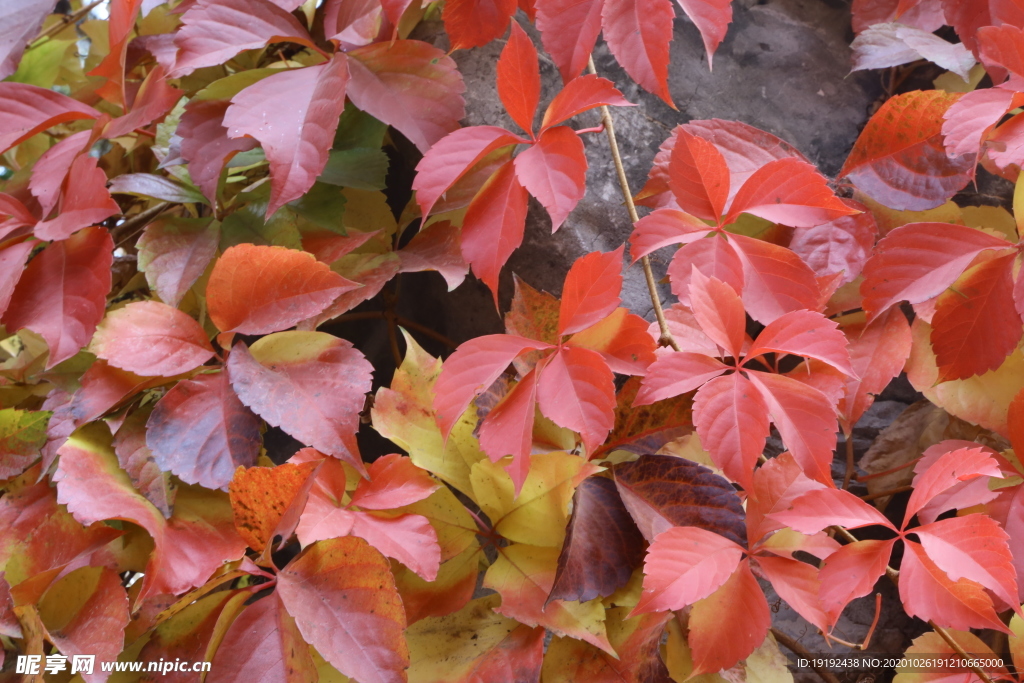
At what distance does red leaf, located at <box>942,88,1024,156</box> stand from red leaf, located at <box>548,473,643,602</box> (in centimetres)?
39

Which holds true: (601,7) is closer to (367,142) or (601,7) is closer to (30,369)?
(367,142)

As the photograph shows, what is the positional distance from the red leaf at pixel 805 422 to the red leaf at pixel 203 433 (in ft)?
1.32

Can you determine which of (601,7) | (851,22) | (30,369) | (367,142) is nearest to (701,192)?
(601,7)

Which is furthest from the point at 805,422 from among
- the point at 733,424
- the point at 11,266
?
the point at 11,266

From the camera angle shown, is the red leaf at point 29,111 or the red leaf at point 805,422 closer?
the red leaf at point 805,422

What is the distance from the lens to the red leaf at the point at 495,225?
502 millimetres

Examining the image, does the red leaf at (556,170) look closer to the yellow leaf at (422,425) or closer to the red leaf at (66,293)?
the yellow leaf at (422,425)

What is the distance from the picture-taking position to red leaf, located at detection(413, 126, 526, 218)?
0.51 metres

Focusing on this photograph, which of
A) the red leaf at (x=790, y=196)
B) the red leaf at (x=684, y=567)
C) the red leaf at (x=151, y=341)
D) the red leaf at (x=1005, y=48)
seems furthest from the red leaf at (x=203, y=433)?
the red leaf at (x=1005, y=48)

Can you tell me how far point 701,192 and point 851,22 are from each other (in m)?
0.45

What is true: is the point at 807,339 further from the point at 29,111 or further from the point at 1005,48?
the point at 29,111

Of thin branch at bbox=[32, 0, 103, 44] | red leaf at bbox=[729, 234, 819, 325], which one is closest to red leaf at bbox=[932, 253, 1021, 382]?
red leaf at bbox=[729, 234, 819, 325]

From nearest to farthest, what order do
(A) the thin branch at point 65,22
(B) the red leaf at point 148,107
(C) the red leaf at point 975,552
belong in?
(C) the red leaf at point 975,552 < (B) the red leaf at point 148,107 < (A) the thin branch at point 65,22

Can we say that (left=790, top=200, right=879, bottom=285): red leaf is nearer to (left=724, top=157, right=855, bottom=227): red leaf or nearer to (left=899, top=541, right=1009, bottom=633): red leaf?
(left=724, top=157, right=855, bottom=227): red leaf
